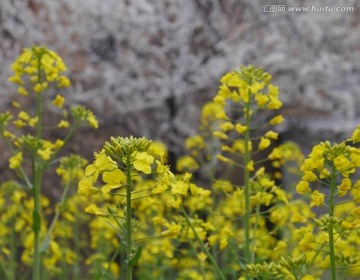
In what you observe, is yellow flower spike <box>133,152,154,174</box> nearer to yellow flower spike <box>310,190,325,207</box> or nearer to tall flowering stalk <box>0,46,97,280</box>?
yellow flower spike <box>310,190,325,207</box>

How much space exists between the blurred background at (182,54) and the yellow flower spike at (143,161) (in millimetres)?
6172

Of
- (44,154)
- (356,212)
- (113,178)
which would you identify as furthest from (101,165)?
(44,154)

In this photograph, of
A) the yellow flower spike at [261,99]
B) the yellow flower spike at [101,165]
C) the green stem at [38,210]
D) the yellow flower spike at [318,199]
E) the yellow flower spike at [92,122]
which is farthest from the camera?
the yellow flower spike at [92,122]

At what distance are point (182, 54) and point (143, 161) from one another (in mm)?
6821

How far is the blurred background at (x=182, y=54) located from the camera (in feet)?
27.7

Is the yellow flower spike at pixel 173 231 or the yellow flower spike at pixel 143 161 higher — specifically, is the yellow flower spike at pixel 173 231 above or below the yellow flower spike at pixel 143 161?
below

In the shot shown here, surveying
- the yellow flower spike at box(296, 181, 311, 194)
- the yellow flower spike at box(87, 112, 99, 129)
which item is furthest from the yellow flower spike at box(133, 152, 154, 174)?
the yellow flower spike at box(87, 112, 99, 129)

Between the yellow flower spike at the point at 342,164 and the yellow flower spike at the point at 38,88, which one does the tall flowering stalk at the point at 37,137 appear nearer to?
the yellow flower spike at the point at 38,88

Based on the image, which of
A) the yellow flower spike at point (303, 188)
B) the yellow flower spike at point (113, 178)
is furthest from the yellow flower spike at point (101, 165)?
the yellow flower spike at point (303, 188)

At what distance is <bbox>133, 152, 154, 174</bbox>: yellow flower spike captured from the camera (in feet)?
6.66

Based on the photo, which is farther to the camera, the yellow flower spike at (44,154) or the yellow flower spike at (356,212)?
the yellow flower spike at (44,154)

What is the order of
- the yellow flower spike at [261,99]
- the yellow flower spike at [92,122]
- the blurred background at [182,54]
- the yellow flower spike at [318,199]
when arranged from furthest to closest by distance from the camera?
1. the blurred background at [182,54]
2. the yellow flower spike at [92,122]
3. the yellow flower spike at [261,99]
4. the yellow flower spike at [318,199]

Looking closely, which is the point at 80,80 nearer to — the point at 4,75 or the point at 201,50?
the point at 4,75

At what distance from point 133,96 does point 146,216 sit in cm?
406
